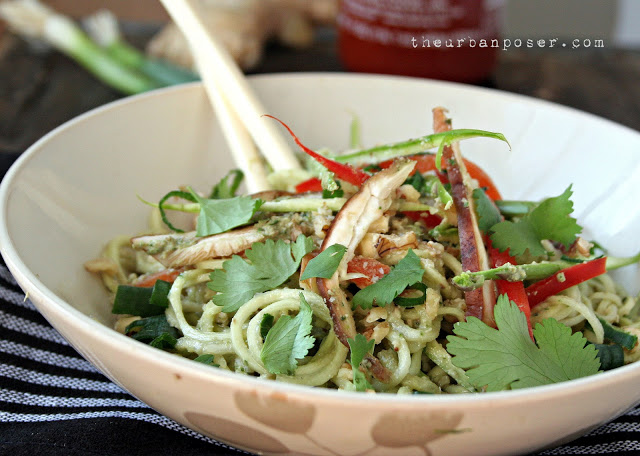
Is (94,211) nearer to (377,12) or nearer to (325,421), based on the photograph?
(325,421)

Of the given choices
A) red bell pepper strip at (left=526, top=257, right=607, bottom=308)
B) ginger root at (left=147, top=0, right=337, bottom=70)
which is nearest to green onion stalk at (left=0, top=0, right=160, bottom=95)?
ginger root at (left=147, top=0, right=337, bottom=70)

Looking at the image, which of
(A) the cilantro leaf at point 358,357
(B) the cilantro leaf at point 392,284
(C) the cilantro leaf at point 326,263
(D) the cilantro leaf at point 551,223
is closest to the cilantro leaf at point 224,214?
(C) the cilantro leaf at point 326,263

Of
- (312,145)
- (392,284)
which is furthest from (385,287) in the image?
(312,145)

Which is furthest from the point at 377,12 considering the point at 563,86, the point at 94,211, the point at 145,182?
the point at 94,211

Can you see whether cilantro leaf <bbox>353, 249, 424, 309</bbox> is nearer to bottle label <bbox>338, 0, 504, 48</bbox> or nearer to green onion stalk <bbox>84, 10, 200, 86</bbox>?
bottle label <bbox>338, 0, 504, 48</bbox>

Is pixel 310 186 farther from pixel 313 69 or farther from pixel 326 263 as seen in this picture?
pixel 313 69
